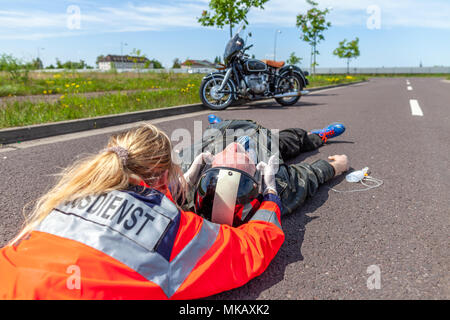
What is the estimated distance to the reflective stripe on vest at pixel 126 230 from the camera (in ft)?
4.66

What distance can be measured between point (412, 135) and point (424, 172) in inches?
86.9

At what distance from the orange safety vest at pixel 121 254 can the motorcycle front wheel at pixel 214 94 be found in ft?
23.3

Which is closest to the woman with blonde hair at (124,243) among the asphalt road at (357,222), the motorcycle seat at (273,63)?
the asphalt road at (357,222)

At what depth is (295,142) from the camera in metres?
4.18

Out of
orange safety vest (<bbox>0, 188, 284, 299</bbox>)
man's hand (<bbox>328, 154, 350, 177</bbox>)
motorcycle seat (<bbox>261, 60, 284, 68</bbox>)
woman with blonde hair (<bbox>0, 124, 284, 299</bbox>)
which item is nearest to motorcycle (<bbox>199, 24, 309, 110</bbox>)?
motorcycle seat (<bbox>261, 60, 284, 68</bbox>)

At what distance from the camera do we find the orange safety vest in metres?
1.34

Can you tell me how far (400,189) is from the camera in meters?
3.19

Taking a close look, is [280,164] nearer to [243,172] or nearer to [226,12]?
[243,172]

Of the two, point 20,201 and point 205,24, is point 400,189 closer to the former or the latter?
point 20,201

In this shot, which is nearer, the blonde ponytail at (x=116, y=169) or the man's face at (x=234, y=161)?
the blonde ponytail at (x=116, y=169)

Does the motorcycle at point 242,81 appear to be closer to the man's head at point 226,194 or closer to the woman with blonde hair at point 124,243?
the man's head at point 226,194

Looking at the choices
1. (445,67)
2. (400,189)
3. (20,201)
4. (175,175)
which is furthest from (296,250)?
(445,67)

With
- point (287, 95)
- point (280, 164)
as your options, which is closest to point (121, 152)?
point (280, 164)

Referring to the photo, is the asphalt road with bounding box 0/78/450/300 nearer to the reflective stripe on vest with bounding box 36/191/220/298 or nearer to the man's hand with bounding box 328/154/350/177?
the man's hand with bounding box 328/154/350/177
